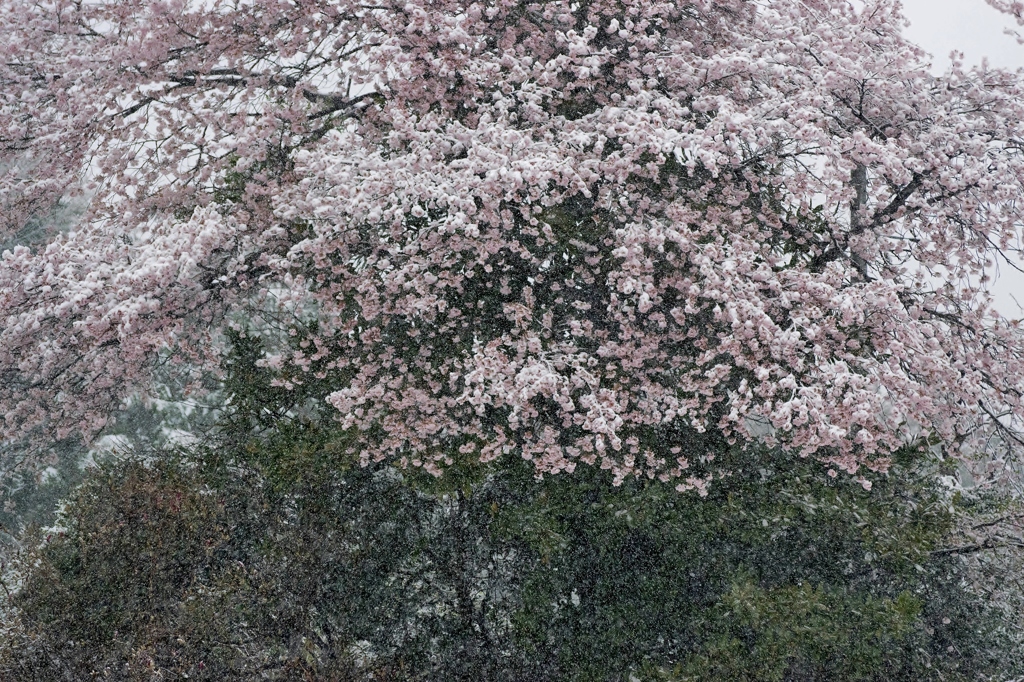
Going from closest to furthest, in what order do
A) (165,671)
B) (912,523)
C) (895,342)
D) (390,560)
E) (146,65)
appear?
(165,671)
(895,342)
(912,523)
(390,560)
(146,65)

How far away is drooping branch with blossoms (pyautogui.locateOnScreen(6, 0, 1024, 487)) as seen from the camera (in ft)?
22.5

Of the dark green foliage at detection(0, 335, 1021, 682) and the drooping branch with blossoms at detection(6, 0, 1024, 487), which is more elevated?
the drooping branch with blossoms at detection(6, 0, 1024, 487)

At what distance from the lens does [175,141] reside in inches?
344

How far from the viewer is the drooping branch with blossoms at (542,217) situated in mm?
6855

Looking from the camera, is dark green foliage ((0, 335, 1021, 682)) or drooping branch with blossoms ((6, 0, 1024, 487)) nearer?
dark green foliage ((0, 335, 1021, 682))

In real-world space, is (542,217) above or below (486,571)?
above

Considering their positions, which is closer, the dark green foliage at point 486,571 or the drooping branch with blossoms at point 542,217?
the dark green foliage at point 486,571

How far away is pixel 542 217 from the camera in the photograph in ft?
24.3

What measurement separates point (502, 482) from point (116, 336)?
11.3 ft

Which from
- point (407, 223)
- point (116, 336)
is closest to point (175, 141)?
point (116, 336)

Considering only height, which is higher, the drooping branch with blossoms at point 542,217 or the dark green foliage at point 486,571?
the drooping branch with blossoms at point 542,217

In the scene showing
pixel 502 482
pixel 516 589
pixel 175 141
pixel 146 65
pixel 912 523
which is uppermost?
pixel 146 65

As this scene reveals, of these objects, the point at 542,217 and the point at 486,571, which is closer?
the point at 542,217

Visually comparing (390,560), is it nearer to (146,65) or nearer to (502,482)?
(502,482)
